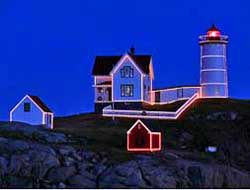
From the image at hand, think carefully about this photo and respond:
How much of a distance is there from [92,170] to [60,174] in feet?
6.87

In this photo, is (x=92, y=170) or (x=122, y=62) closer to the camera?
(x=92, y=170)

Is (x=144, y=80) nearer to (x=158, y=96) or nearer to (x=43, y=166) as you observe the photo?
(x=158, y=96)

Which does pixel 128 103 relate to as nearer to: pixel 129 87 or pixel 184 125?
pixel 129 87

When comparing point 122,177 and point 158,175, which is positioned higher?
point 158,175

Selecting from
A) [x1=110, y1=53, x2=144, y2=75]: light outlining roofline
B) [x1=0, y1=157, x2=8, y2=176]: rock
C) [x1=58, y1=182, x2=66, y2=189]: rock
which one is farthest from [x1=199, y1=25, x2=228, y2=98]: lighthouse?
[x1=58, y1=182, x2=66, y2=189]: rock

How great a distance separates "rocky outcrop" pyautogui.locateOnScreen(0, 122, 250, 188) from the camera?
185 feet

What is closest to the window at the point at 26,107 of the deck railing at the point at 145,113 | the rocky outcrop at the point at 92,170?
the deck railing at the point at 145,113

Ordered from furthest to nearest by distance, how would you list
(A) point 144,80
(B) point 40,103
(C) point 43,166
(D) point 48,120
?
(A) point 144,80
(D) point 48,120
(B) point 40,103
(C) point 43,166

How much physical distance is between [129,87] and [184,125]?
11539 mm

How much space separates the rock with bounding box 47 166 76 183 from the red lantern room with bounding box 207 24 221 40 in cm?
3334

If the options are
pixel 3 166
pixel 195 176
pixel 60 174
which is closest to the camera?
pixel 60 174

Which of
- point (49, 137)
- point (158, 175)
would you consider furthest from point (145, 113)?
point (158, 175)

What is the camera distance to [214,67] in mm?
86438

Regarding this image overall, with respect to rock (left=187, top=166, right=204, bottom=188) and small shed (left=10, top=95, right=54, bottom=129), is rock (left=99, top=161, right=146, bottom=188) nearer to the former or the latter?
rock (left=187, top=166, right=204, bottom=188)
